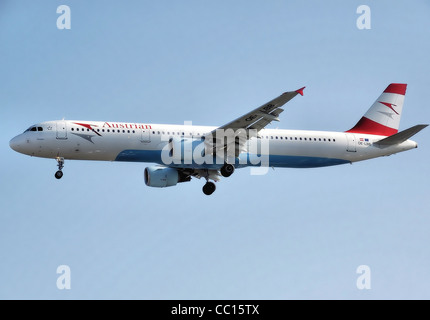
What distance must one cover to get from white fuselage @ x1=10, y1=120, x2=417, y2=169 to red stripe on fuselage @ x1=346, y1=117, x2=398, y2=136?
491 cm

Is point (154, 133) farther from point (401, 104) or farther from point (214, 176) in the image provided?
point (401, 104)

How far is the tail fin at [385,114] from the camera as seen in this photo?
59.6 metres

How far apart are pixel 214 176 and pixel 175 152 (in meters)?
5.69

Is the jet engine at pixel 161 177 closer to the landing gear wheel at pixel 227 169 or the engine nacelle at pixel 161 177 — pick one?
the engine nacelle at pixel 161 177

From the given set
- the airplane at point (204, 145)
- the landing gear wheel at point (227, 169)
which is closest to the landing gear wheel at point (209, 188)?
the airplane at point (204, 145)

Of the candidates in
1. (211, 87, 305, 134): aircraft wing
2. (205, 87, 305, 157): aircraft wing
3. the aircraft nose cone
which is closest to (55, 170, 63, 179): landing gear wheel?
the aircraft nose cone

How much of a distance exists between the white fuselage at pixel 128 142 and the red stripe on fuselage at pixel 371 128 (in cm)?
491

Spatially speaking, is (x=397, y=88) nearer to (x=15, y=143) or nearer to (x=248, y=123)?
(x=248, y=123)

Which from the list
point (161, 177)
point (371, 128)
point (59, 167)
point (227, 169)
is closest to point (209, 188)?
point (227, 169)

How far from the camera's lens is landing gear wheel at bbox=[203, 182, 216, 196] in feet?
186

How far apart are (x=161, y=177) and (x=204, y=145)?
488 cm

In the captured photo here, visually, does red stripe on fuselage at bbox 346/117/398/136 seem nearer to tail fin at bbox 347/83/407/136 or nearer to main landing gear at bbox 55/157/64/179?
tail fin at bbox 347/83/407/136

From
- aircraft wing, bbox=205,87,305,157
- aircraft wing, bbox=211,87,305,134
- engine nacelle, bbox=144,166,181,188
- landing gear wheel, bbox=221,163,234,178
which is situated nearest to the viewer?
aircraft wing, bbox=211,87,305,134

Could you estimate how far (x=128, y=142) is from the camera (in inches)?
2050
